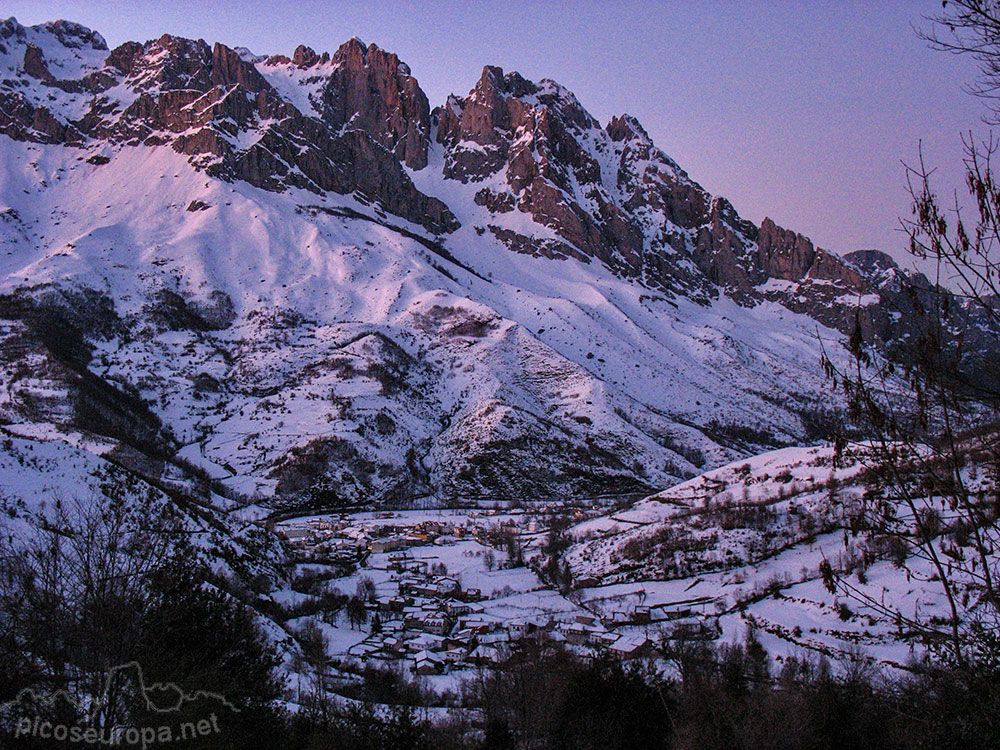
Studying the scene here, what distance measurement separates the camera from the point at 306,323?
112000mm

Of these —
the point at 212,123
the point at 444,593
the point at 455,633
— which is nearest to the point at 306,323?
the point at 212,123

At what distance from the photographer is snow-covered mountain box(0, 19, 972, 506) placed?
86.0 meters

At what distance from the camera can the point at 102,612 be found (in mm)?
11703

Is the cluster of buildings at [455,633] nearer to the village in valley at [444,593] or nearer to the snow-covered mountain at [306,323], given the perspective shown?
the village in valley at [444,593]

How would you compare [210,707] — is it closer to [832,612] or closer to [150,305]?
[832,612]

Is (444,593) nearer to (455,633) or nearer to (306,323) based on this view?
(455,633)

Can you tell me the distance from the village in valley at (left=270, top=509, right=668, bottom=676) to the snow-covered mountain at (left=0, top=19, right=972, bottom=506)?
628 inches

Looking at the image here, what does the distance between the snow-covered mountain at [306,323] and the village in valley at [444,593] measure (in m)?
15.9

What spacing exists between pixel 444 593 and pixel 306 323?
7491 cm

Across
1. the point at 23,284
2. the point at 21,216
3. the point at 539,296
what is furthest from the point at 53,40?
the point at 539,296

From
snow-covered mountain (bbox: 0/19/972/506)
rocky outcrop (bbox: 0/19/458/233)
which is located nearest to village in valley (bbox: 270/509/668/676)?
snow-covered mountain (bbox: 0/19/972/506)

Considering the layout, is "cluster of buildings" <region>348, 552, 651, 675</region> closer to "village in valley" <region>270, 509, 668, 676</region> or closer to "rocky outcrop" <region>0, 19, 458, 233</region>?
"village in valley" <region>270, 509, 668, 676</region>

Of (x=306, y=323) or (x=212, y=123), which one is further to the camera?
(x=212, y=123)

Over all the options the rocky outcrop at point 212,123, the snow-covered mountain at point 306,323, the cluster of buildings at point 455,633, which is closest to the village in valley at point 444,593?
the cluster of buildings at point 455,633
